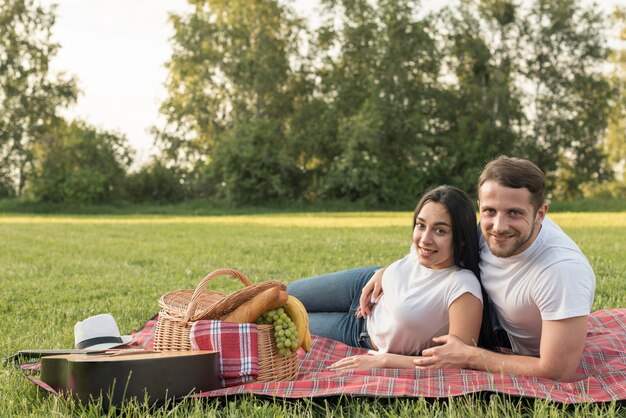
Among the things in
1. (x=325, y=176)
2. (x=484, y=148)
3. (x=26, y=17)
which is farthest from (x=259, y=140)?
(x=26, y=17)

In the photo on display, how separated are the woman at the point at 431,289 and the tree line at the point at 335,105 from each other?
90.8 ft

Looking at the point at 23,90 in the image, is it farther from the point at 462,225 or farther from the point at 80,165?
the point at 462,225

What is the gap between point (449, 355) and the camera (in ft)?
12.3

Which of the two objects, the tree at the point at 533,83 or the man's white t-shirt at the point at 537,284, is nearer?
the man's white t-shirt at the point at 537,284

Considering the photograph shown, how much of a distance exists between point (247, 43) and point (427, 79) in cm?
876

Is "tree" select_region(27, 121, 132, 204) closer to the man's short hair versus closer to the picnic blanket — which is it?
the picnic blanket

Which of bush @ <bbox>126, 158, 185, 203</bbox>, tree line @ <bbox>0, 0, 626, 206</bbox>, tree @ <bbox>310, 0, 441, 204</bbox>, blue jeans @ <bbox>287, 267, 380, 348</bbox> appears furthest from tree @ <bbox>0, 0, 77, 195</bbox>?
blue jeans @ <bbox>287, 267, 380, 348</bbox>

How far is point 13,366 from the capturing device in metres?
4.21

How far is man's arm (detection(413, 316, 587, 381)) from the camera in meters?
3.45

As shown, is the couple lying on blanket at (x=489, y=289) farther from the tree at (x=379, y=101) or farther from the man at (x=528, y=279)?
the tree at (x=379, y=101)

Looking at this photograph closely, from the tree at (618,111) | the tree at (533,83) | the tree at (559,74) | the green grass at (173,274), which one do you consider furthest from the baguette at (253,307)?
the tree at (618,111)

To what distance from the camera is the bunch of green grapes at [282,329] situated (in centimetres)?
387

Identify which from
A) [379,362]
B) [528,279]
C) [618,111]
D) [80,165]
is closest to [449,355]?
[379,362]

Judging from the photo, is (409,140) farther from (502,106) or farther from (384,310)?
(384,310)
